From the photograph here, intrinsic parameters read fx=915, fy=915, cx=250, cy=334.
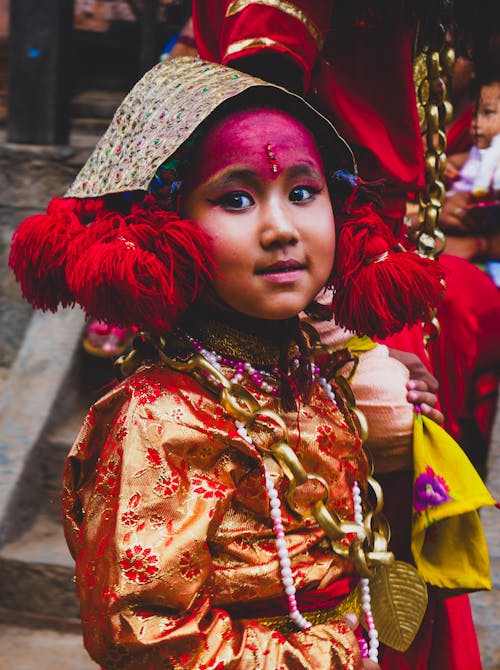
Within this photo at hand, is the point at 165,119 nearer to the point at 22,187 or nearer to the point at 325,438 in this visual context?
the point at 325,438

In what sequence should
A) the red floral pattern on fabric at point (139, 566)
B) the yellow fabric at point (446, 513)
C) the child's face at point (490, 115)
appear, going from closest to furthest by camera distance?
the red floral pattern on fabric at point (139, 566), the yellow fabric at point (446, 513), the child's face at point (490, 115)

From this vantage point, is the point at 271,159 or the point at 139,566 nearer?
the point at 139,566

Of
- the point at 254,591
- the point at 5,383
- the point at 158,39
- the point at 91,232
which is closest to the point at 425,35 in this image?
the point at 91,232

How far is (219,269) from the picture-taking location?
1.47 m

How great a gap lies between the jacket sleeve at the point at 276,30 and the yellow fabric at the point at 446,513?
73 cm

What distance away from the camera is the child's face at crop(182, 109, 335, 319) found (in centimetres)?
146

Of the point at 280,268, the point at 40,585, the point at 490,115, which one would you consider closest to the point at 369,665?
the point at 280,268

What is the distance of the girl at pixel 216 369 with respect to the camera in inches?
54.4

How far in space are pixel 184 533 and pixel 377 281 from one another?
0.53m

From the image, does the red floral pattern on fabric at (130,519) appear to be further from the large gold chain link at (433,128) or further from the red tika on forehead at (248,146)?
the large gold chain link at (433,128)

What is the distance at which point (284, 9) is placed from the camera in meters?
1.62

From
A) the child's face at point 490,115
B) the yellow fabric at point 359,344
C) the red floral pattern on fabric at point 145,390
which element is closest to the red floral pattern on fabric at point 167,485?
the red floral pattern on fabric at point 145,390

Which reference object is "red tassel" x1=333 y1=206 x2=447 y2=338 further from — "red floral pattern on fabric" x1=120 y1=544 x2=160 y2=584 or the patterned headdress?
"red floral pattern on fabric" x1=120 y1=544 x2=160 y2=584

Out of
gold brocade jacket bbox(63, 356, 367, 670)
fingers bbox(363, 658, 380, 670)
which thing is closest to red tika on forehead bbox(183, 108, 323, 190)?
gold brocade jacket bbox(63, 356, 367, 670)
